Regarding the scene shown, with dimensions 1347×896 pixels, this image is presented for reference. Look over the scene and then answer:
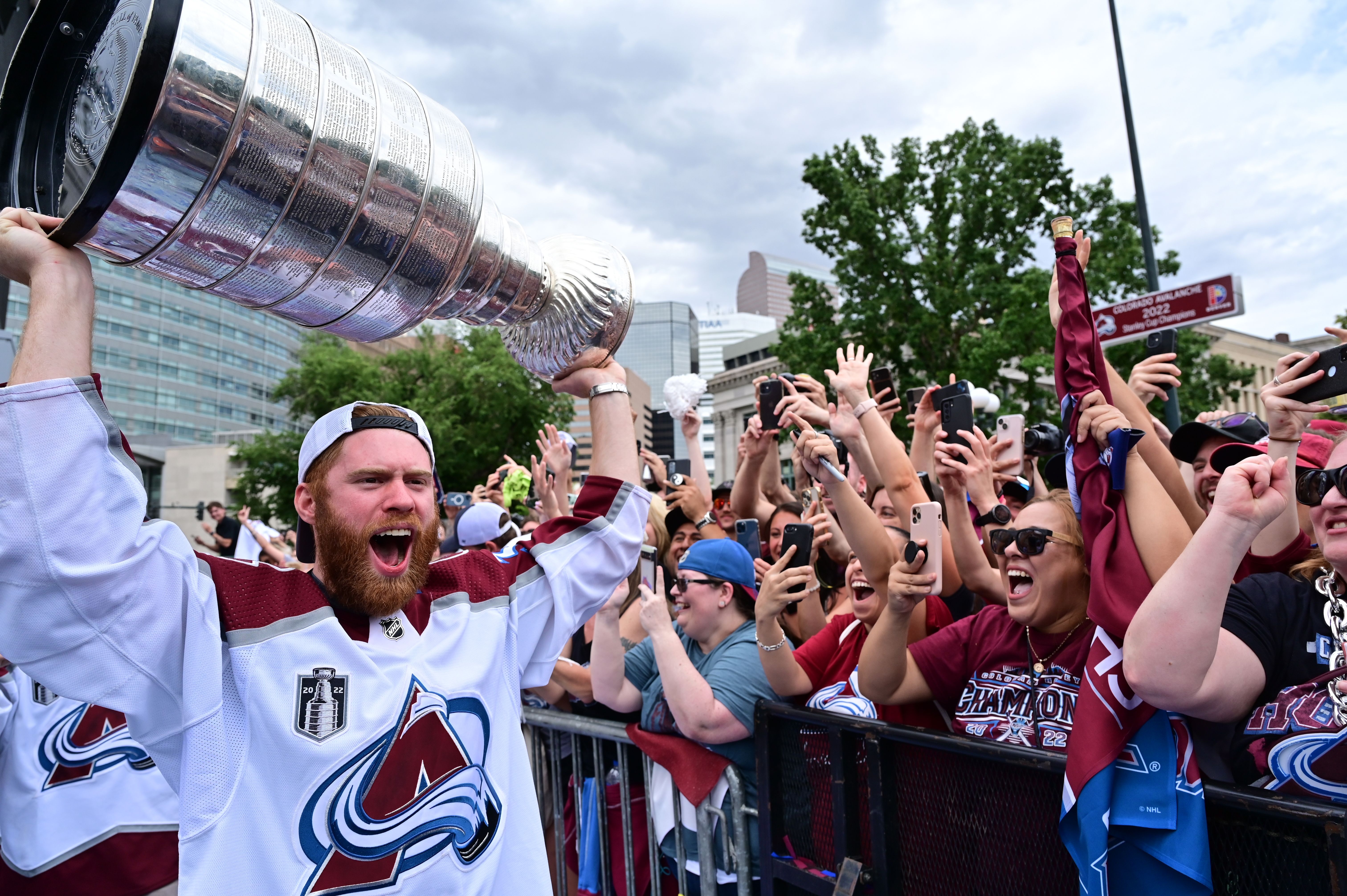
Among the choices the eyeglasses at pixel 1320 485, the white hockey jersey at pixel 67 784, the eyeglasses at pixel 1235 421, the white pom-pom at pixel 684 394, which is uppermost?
the white pom-pom at pixel 684 394

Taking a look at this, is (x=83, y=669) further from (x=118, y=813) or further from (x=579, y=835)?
(x=579, y=835)

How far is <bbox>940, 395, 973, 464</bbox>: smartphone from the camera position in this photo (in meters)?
3.47

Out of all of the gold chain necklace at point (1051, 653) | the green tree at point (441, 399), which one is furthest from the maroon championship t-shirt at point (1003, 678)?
the green tree at point (441, 399)

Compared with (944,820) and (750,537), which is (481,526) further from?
(944,820)

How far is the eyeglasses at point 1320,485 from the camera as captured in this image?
6.37ft

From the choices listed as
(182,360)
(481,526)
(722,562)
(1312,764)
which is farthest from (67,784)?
(182,360)

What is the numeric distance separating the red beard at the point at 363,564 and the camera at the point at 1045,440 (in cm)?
243

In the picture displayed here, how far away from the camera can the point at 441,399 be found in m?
33.5

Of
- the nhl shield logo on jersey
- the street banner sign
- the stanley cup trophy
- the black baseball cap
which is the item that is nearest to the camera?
the black baseball cap

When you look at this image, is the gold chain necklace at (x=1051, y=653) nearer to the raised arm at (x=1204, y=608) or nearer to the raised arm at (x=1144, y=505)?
the raised arm at (x=1144, y=505)

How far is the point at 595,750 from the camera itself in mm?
3854

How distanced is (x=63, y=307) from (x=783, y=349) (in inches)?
724

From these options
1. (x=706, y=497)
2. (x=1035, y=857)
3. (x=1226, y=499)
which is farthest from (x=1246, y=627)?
(x=706, y=497)

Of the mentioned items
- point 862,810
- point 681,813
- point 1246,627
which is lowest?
point 681,813
